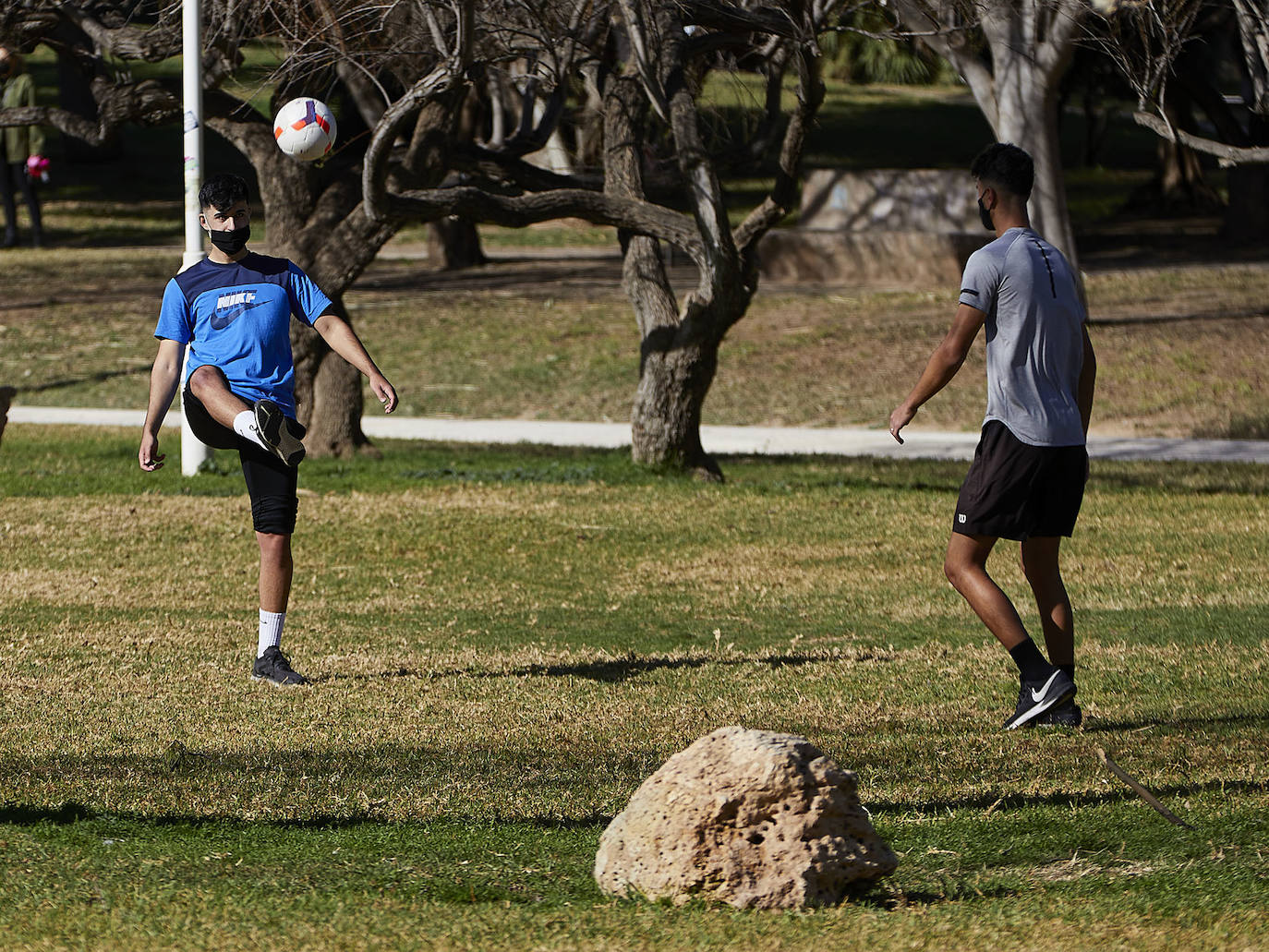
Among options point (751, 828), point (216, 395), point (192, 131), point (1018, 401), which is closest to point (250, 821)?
point (751, 828)

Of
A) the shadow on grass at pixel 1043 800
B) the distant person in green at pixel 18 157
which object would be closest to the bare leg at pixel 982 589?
the shadow on grass at pixel 1043 800

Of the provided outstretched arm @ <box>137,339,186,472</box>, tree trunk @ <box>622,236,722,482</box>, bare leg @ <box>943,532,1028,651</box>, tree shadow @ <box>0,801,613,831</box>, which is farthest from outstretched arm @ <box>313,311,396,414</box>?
tree trunk @ <box>622,236,722,482</box>

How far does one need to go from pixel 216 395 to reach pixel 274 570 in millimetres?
753

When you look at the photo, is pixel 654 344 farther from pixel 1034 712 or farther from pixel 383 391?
pixel 1034 712

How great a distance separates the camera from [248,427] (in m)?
6.24

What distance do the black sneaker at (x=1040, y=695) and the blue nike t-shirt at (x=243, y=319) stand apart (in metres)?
2.98

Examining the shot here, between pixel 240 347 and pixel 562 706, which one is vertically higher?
pixel 240 347

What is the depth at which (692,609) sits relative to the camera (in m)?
8.57

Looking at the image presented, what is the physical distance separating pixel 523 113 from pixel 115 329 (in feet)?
30.6

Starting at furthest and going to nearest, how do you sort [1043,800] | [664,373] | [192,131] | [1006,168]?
[664,373] → [192,131] → [1006,168] → [1043,800]

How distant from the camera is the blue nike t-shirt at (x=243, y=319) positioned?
647 cm

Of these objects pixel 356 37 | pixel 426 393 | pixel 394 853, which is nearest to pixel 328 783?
pixel 394 853

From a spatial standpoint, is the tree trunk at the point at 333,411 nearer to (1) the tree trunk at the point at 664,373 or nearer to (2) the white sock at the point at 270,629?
(1) the tree trunk at the point at 664,373

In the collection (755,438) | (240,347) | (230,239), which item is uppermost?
(230,239)
